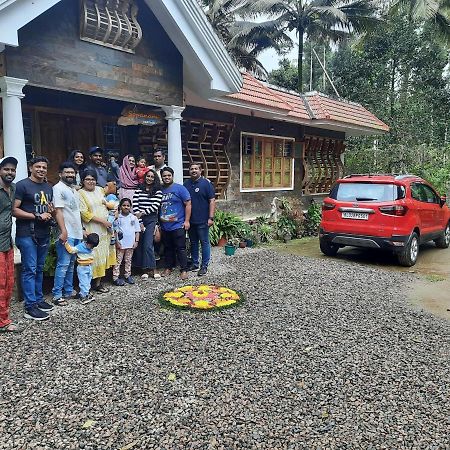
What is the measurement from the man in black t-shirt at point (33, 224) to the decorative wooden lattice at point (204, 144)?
4.34 meters

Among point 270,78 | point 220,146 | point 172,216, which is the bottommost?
point 172,216

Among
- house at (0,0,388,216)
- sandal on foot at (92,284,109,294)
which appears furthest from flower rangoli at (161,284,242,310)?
house at (0,0,388,216)

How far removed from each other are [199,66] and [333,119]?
18.4 ft

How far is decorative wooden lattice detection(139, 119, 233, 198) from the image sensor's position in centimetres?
885

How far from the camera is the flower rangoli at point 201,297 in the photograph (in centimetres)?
528

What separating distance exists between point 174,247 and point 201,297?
139cm

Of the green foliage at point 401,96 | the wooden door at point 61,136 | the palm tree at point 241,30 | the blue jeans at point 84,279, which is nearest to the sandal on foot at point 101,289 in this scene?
the blue jeans at point 84,279

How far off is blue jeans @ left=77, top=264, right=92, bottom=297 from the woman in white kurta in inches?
6.5

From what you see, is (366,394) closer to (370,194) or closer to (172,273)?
(172,273)

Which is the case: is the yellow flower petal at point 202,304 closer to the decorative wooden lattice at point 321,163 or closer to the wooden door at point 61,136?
the wooden door at point 61,136

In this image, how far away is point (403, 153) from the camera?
16.5 metres

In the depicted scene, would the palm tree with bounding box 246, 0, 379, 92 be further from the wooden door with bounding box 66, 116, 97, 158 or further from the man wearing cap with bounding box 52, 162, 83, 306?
the man wearing cap with bounding box 52, 162, 83, 306

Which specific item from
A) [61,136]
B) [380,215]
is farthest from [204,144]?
[380,215]

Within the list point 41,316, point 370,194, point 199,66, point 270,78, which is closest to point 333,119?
point 370,194
